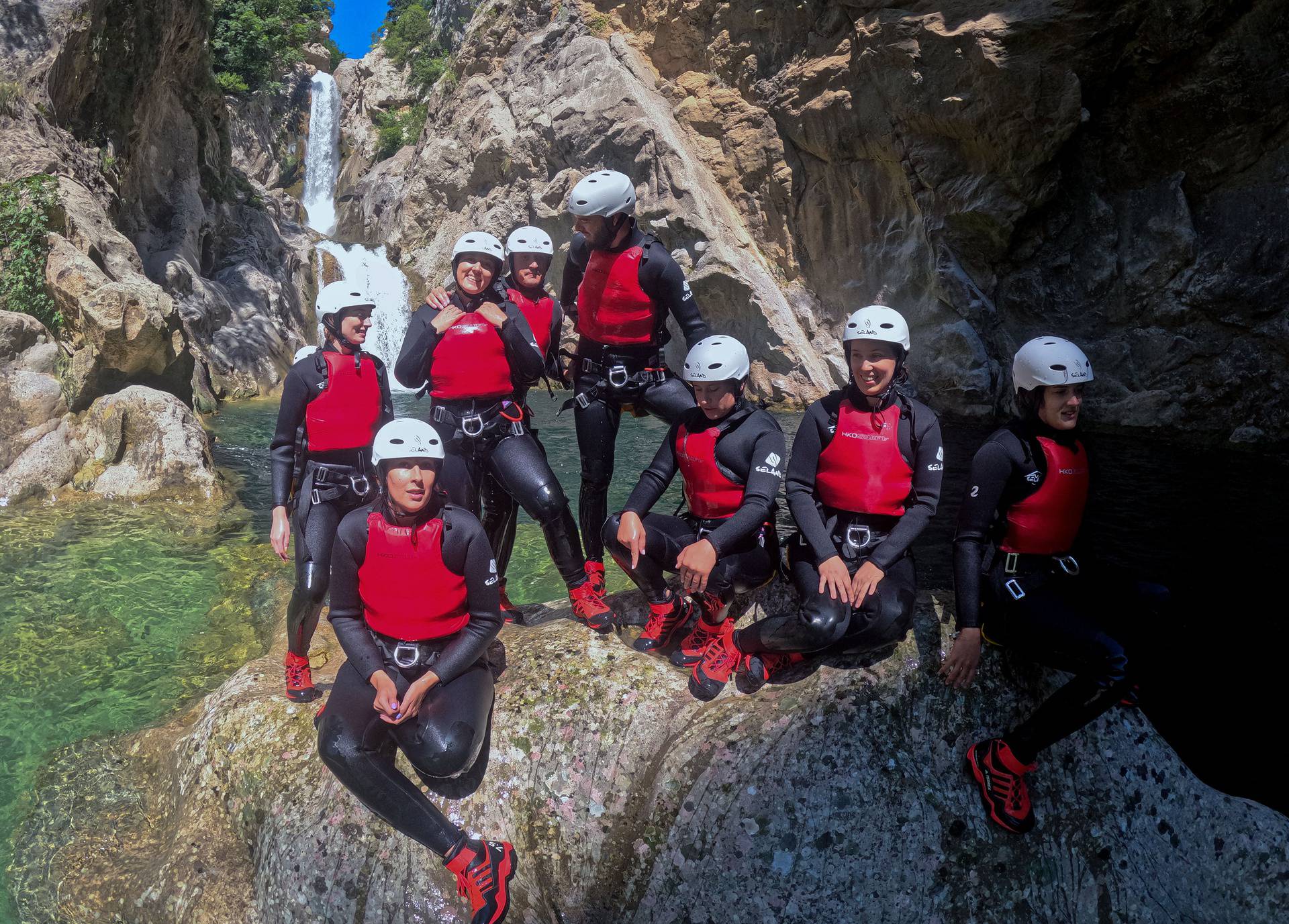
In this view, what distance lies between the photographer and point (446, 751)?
3404 mm

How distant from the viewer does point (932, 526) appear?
9242mm

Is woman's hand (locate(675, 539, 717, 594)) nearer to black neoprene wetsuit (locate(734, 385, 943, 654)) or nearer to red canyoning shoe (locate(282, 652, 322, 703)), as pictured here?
black neoprene wetsuit (locate(734, 385, 943, 654))

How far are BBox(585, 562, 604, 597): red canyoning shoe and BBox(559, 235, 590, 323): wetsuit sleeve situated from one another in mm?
1473

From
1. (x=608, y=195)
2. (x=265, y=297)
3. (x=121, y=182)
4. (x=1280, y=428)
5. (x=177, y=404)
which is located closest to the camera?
(x=608, y=195)

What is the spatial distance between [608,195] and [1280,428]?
1474cm

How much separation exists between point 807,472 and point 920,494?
52cm

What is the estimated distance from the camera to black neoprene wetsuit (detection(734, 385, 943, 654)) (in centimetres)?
358

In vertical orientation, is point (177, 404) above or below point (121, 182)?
below

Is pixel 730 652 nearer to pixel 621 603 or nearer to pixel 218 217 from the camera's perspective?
pixel 621 603

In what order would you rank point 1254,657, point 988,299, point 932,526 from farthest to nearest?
point 988,299
point 932,526
point 1254,657

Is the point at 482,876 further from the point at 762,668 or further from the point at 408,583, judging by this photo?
the point at 762,668

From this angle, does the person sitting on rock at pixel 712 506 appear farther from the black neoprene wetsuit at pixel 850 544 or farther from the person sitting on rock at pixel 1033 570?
the person sitting on rock at pixel 1033 570

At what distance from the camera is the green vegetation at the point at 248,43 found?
90.5ft

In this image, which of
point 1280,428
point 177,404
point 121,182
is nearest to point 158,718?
point 177,404
